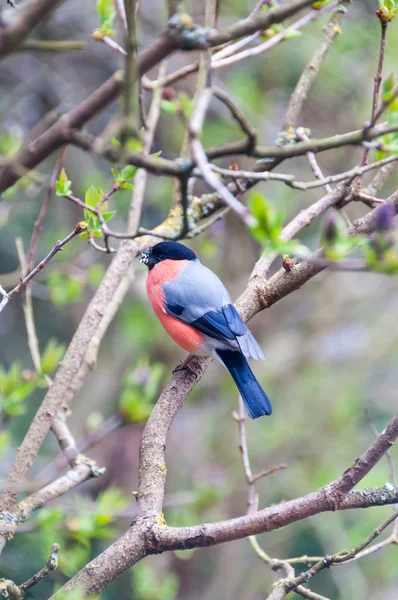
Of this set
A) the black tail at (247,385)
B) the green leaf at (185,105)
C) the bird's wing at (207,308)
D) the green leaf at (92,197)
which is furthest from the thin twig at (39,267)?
the black tail at (247,385)

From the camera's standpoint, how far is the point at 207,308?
116 inches

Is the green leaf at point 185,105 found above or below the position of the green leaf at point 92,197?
below

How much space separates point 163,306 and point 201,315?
255 mm

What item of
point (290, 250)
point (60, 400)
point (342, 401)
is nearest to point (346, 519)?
point (342, 401)

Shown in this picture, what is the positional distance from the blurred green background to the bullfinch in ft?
4.62

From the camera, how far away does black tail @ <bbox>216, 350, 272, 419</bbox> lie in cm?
266

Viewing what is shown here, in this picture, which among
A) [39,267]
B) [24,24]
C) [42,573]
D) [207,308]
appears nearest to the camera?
[24,24]

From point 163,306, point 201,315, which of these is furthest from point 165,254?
point 201,315

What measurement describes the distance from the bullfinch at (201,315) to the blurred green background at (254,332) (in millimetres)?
1408

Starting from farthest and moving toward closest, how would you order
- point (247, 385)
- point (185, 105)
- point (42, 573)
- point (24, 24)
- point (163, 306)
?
point (163, 306) → point (247, 385) → point (42, 573) → point (185, 105) → point (24, 24)

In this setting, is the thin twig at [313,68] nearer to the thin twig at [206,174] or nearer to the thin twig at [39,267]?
the thin twig at [39,267]

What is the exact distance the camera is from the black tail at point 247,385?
Result: 2.66m

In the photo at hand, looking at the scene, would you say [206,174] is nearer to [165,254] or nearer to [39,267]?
[39,267]

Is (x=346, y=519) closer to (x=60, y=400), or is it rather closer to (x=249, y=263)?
(x=249, y=263)
